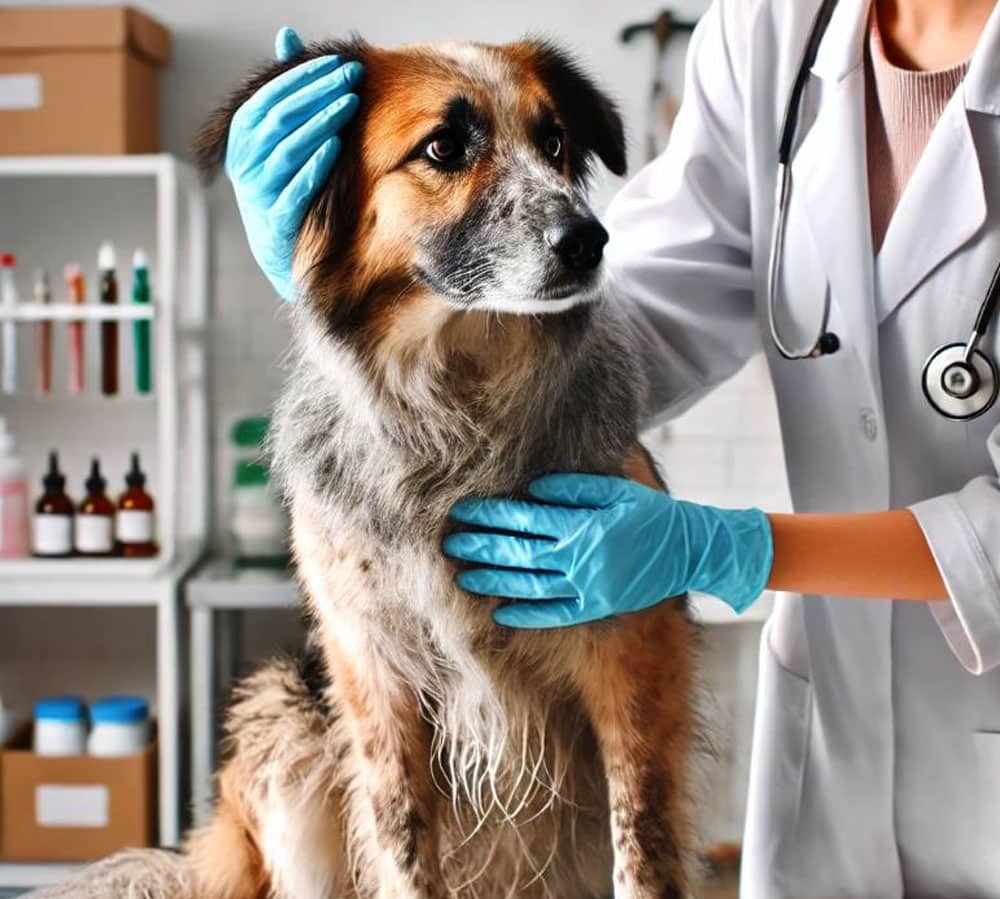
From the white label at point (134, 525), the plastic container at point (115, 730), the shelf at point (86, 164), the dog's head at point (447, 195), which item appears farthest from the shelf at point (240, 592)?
the dog's head at point (447, 195)

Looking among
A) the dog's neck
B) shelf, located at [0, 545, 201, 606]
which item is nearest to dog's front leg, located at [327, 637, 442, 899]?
the dog's neck

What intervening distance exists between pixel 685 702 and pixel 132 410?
8.08 ft

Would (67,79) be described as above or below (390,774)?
above

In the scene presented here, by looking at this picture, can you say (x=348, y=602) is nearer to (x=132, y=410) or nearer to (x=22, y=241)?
(x=132, y=410)

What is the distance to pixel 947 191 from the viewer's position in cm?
122

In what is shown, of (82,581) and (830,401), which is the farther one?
(82,581)

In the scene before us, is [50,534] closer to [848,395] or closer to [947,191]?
[848,395]

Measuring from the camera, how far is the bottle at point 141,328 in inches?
113

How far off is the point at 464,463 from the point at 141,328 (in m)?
1.98

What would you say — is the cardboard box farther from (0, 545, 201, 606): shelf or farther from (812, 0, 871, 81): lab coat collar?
(812, 0, 871, 81): lab coat collar

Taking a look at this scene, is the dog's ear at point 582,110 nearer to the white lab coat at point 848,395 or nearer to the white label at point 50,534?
the white lab coat at point 848,395

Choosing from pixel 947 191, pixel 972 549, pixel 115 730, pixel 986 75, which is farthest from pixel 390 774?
pixel 115 730

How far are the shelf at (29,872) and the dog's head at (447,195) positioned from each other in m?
2.28

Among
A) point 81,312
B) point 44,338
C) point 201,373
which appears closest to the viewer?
point 81,312
